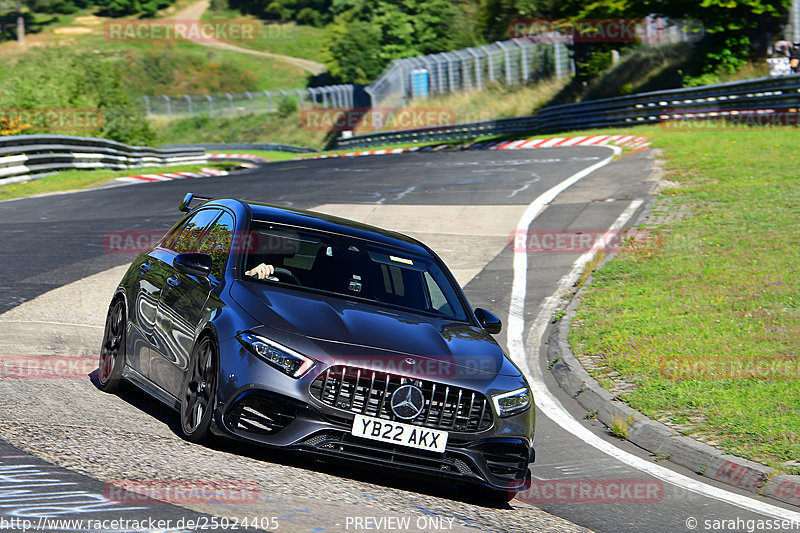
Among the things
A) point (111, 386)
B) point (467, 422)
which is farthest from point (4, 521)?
point (111, 386)

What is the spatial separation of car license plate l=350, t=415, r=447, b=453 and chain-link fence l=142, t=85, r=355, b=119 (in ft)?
230

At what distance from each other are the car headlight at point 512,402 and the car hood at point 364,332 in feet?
0.54

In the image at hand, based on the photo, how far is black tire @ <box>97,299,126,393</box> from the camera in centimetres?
819

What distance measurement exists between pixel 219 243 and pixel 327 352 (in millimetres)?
1932

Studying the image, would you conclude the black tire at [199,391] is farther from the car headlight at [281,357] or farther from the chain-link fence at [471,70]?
the chain-link fence at [471,70]

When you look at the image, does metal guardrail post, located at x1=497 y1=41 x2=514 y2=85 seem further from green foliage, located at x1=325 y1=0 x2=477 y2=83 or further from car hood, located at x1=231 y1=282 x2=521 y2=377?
car hood, located at x1=231 y1=282 x2=521 y2=377

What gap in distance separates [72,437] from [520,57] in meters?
54.5

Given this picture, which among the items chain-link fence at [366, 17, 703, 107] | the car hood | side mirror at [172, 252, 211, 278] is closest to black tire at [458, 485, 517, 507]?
the car hood

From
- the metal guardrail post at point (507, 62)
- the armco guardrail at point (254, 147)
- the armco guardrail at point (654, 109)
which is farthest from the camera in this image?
the armco guardrail at point (254, 147)

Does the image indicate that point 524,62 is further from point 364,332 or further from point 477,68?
point 364,332

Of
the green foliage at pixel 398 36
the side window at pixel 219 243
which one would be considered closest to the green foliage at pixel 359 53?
the green foliage at pixel 398 36

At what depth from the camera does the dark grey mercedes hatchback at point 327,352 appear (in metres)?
6.21

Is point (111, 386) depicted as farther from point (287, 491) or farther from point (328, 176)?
point (328, 176)

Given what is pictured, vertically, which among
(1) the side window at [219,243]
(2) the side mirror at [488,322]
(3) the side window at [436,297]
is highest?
(1) the side window at [219,243]
